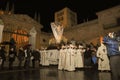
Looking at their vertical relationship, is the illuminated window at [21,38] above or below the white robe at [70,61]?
above

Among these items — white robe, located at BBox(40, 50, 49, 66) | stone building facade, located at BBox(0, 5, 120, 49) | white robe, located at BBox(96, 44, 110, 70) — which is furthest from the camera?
stone building facade, located at BBox(0, 5, 120, 49)

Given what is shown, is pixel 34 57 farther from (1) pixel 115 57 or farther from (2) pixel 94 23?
(2) pixel 94 23

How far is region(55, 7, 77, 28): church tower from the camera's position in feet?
111

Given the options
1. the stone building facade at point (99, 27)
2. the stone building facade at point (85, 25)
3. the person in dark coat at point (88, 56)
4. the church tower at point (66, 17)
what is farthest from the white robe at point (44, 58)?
the church tower at point (66, 17)

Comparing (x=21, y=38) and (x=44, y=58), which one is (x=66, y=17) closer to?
(x=21, y=38)

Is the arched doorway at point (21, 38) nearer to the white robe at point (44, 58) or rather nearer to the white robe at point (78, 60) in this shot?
the white robe at point (44, 58)

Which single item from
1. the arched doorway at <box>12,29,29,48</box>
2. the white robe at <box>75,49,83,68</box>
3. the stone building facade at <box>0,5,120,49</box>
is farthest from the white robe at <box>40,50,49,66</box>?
the stone building facade at <box>0,5,120,49</box>

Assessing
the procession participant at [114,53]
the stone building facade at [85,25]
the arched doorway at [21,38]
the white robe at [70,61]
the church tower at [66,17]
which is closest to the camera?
the procession participant at [114,53]

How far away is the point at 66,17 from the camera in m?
33.9

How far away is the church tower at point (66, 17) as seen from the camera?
33938mm

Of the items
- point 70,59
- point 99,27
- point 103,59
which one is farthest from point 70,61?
point 99,27

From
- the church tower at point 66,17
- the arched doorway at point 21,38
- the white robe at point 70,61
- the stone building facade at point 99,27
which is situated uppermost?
the church tower at point 66,17

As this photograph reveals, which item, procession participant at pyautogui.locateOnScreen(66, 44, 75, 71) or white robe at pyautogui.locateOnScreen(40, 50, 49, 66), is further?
white robe at pyautogui.locateOnScreen(40, 50, 49, 66)

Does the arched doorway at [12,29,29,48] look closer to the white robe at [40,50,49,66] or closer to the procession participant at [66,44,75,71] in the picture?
the white robe at [40,50,49,66]
